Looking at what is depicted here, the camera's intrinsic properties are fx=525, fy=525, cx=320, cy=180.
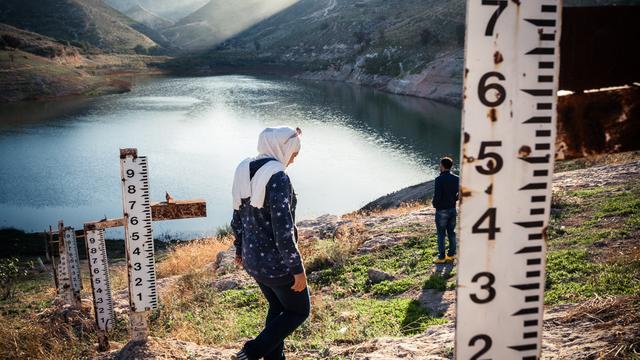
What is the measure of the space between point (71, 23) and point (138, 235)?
450ft

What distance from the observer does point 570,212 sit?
10.3 metres

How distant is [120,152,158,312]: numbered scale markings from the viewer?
5156 mm

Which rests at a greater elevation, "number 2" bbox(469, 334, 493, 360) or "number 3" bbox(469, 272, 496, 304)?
"number 3" bbox(469, 272, 496, 304)

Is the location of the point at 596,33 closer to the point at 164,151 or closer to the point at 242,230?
the point at 242,230

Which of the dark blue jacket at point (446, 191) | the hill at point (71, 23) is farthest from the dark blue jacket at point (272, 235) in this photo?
the hill at point (71, 23)

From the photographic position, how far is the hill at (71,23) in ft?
380

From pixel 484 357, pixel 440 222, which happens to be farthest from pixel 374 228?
pixel 484 357

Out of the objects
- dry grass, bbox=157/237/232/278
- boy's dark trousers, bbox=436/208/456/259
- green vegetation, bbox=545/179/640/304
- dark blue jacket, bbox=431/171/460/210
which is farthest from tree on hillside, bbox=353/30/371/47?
boy's dark trousers, bbox=436/208/456/259

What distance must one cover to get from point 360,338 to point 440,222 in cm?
428

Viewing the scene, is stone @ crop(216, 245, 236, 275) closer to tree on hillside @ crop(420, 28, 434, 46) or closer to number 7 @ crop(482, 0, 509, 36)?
number 7 @ crop(482, 0, 509, 36)

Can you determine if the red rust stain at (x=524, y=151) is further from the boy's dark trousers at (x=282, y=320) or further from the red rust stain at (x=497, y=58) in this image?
the boy's dark trousers at (x=282, y=320)

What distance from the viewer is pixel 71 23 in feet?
407

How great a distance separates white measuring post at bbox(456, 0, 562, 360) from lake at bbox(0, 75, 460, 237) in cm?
2302

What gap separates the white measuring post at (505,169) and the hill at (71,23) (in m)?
120
